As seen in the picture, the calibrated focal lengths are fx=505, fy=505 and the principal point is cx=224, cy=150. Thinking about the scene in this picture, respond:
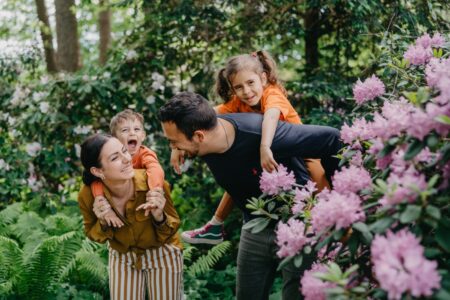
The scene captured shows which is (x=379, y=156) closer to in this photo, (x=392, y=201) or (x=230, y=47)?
(x=392, y=201)

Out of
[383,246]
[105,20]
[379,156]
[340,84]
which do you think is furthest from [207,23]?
[105,20]

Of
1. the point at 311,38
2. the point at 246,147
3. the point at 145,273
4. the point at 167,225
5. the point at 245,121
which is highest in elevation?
the point at 311,38

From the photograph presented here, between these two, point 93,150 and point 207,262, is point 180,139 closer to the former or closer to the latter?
point 93,150

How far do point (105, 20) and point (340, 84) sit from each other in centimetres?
624

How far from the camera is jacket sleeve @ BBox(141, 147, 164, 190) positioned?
8.97ft

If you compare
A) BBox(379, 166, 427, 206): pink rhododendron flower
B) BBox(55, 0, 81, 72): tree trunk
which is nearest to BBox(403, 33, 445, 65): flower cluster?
BBox(379, 166, 427, 206): pink rhododendron flower

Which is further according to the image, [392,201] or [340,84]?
[340,84]

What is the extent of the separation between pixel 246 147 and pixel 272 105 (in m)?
0.41

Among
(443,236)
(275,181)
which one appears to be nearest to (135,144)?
(275,181)

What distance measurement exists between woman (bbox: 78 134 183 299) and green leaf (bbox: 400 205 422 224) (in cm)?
146

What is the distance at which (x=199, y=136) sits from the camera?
235 centimetres

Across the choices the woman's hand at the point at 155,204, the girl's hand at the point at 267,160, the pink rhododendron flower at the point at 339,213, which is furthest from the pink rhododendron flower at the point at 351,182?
the woman's hand at the point at 155,204

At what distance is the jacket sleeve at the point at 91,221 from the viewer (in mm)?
2711

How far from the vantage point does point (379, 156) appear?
165 cm
